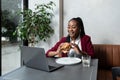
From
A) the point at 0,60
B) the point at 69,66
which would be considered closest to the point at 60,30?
the point at 0,60

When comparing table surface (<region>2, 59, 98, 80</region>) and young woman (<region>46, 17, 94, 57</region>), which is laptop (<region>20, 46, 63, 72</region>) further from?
young woman (<region>46, 17, 94, 57</region>)

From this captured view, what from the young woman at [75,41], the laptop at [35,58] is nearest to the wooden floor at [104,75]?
the young woman at [75,41]

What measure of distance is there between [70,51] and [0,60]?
1419 millimetres

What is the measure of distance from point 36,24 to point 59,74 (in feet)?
5.44

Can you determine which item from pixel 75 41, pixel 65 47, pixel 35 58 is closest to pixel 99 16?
pixel 75 41

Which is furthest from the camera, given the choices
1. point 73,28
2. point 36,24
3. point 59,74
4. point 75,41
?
point 36,24

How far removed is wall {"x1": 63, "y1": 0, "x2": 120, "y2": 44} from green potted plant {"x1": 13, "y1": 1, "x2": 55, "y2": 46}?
33 cm

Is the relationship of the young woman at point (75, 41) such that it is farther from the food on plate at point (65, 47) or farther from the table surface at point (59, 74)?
the table surface at point (59, 74)

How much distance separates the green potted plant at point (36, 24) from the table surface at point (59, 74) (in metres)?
1.40

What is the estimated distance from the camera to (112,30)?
9.71 feet

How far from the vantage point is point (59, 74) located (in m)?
1.37

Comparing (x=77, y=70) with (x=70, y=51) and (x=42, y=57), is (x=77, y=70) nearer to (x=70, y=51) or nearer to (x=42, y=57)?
(x=42, y=57)

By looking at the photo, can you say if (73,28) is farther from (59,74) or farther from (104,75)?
(59,74)

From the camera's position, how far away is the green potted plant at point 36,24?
290cm
